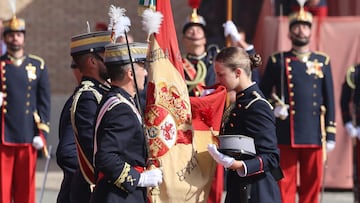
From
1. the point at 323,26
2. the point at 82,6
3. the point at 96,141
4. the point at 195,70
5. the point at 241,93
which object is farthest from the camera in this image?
the point at 82,6

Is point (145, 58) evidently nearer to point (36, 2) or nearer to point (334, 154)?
point (334, 154)

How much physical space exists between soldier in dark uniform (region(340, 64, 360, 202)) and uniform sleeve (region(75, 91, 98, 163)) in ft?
13.8

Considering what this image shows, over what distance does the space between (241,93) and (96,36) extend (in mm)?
888

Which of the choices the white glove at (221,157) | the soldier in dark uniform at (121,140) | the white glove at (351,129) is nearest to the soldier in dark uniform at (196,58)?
the white glove at (351,129)

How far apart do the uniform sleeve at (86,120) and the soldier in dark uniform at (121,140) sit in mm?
448

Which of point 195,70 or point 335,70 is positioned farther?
point 335,70

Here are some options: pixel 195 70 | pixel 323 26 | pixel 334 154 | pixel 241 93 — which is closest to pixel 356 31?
pixel 323 26

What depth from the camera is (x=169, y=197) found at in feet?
19.2

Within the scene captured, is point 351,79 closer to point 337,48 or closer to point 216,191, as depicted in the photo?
point 337,48

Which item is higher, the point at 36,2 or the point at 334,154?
the point at 36,2

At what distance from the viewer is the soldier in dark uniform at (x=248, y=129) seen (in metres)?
6.03

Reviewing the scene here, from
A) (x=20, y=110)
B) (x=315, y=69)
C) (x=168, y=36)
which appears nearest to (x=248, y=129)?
(x=168, y=36)

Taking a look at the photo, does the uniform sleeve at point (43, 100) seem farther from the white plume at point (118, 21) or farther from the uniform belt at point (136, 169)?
the uniform belt at point (136, 169)

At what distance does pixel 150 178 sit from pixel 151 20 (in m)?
0.86
